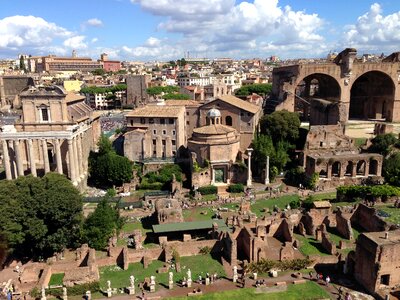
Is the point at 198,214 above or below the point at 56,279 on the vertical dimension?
above

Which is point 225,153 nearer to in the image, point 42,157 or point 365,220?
point 365,220

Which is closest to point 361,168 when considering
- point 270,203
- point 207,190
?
point 270,203

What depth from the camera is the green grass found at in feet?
88.2

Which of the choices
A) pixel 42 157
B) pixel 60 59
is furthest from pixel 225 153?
pixel 60 59

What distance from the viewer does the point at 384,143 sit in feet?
152

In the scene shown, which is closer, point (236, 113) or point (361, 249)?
point (361, 249)

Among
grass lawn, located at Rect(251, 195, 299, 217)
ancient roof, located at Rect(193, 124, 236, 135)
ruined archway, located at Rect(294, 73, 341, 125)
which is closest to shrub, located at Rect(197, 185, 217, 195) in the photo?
grass lawn, located at Rect(251, 195, 299, 217)

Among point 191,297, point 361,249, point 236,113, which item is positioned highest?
point 236,113

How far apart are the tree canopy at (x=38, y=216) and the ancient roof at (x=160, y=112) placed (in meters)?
20.4

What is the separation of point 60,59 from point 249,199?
6867 inches

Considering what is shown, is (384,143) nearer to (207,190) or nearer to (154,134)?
(207,190)

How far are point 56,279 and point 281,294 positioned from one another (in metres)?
15.6

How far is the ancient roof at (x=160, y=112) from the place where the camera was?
50.1 meters

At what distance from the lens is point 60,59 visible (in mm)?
191125
